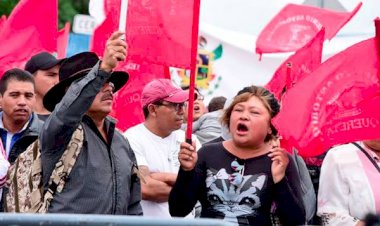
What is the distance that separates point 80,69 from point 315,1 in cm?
654

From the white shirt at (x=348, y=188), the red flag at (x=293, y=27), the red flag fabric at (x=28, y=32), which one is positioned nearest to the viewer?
the white shirt at (x=348, y=188)

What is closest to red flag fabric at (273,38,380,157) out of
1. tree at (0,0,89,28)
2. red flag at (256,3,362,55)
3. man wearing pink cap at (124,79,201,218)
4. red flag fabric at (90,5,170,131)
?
man wearing pink cap at (124,79,201,218)

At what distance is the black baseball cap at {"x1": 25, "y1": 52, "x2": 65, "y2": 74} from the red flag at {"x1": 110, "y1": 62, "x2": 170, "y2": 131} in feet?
1.93

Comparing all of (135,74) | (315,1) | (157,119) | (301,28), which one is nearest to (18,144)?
(157,119)

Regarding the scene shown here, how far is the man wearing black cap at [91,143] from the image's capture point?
20.0 feet

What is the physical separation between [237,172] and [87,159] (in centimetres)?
87

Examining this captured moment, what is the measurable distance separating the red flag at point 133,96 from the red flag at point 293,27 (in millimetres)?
2461

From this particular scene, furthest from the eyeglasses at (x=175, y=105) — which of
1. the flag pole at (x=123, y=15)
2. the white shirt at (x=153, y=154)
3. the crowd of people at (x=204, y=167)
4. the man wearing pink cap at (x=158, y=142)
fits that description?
the flag pole at (x=123, y=15)

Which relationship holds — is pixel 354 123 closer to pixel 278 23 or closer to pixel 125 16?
pixel 125 16

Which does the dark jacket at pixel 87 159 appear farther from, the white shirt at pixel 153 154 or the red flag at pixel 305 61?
the red flag at pixel 305 61

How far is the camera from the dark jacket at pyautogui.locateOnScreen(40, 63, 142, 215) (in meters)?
6.10

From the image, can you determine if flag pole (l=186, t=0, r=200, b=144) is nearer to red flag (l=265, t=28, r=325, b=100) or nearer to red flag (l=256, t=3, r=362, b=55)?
red flag (l=265, t=28, r=325, b=100)

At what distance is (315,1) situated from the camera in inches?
503

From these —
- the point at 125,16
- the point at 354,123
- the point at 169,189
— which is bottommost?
the point at 169,189
